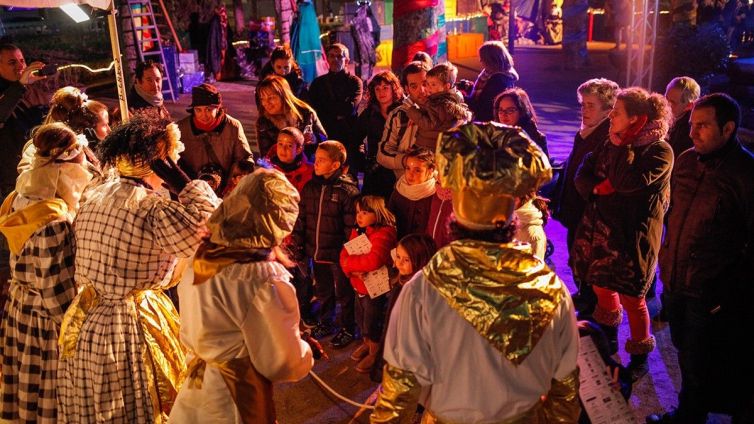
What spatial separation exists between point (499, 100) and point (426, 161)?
1297 mm

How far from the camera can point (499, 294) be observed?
7.55 ft

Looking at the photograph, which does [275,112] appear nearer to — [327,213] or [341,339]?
[327,213]

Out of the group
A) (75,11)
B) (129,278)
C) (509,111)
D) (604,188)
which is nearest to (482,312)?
(129,278)

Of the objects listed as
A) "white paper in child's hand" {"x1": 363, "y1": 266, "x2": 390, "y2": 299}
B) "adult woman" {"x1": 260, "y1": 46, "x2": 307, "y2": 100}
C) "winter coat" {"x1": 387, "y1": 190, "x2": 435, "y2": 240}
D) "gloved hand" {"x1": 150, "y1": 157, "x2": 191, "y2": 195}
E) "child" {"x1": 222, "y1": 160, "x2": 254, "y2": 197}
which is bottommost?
"white paper in child's hand" {"x1": 363, "y1": 266, "x2": 390, "y2": 299}

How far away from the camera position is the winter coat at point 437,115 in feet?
17.8

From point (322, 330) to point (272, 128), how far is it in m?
1.94

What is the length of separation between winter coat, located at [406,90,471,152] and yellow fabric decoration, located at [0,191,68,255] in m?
2.85

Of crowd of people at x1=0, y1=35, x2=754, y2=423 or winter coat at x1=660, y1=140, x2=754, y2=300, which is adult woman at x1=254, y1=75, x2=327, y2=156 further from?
winter coat at x1=660, y1=140, x2=754, y2=300

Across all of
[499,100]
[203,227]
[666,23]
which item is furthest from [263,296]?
[666,23]

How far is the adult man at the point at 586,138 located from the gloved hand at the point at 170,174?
299 cm

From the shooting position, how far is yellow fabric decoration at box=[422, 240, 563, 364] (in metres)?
2.29

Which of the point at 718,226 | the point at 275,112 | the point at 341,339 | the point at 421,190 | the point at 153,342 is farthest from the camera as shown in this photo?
the point at 275,112

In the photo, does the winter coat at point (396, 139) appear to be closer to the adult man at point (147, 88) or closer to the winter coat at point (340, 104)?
the winter coat at point (340, 104)

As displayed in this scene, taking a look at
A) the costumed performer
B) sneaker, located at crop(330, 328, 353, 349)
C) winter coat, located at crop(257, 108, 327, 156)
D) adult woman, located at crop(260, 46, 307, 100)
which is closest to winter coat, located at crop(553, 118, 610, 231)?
sneaker, located at crop(330, 328, 353, 349)
